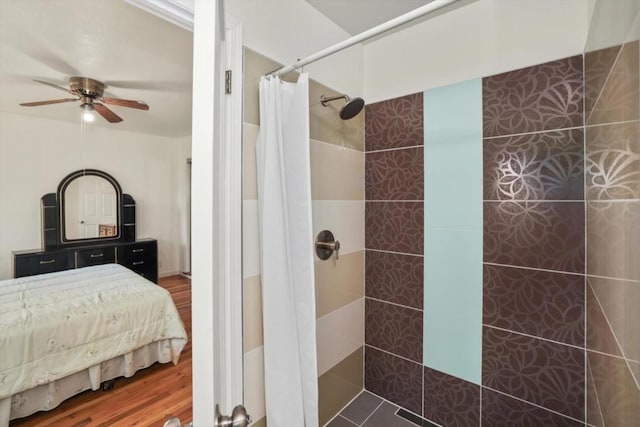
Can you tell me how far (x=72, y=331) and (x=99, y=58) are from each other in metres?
1.25

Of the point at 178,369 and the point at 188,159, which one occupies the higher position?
the point at 188,159

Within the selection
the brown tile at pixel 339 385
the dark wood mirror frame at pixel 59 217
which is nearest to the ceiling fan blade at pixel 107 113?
the dark wood mirror frame at pixel 59 217

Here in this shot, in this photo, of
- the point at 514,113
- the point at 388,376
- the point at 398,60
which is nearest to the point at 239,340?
the point at 388,376

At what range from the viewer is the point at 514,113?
1.29m

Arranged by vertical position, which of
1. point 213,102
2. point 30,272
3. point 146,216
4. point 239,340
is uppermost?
point 213,102

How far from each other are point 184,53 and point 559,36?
183 cm

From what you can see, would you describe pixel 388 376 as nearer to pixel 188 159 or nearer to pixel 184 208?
pixel 184 208

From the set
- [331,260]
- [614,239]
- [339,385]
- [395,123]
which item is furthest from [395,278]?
[614,239]

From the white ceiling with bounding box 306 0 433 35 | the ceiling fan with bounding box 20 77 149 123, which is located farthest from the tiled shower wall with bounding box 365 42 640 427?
the ceiling fan with bounding box 20 77 149 123

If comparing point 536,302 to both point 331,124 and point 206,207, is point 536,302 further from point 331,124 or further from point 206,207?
point 206,207

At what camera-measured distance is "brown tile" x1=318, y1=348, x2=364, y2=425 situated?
1.53 m

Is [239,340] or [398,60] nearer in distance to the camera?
[239,340]

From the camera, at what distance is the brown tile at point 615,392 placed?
0.49 metres

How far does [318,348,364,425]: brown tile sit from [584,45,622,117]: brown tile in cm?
175
